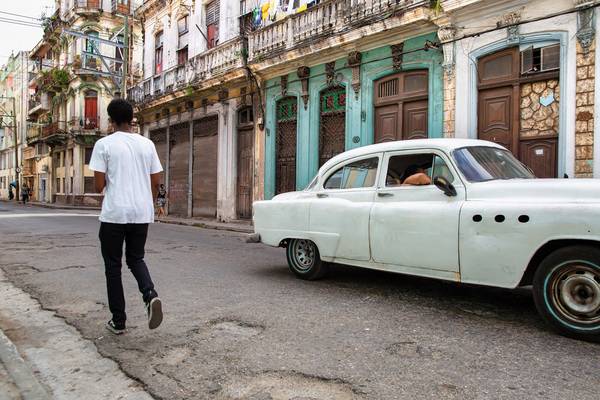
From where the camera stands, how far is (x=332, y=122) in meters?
14.3

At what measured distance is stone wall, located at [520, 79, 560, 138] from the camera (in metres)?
9.34

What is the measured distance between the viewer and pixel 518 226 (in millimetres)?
3820

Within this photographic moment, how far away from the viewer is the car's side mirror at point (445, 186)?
434 centimetres

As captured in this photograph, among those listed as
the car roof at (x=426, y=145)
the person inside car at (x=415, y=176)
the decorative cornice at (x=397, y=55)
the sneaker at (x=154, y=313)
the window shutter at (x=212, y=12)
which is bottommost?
the sneaker at (x=154, y=313)

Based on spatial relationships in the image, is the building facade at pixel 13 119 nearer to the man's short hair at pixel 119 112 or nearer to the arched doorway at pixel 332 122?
the arched doorway at pixel 332 122

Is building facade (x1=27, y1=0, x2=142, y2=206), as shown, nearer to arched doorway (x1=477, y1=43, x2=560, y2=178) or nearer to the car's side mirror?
arched doorway (x1=477, y1=43, x2=560, y2=178)

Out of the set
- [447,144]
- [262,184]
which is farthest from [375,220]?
[262,184]

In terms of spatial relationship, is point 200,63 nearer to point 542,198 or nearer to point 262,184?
point 262,184

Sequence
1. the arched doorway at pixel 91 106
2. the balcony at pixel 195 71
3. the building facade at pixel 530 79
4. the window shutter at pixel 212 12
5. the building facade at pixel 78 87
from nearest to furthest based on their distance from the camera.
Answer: the building facade at pixel 530 79, the balcony at pixel 195 71, the window shutter at pixel 212 12, the building facade at pixel 78 87, the arched doorway at pixel 91 106

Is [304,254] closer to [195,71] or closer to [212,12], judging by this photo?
[195,71]

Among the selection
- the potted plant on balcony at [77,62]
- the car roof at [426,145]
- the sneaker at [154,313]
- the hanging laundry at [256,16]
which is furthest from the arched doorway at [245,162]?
the potted plant on balcony at [77,62]

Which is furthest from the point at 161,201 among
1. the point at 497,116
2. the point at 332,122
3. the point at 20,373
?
the point at 20,373

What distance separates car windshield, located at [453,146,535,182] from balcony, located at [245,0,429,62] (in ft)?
23.8

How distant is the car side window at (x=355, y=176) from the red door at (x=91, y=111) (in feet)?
117
